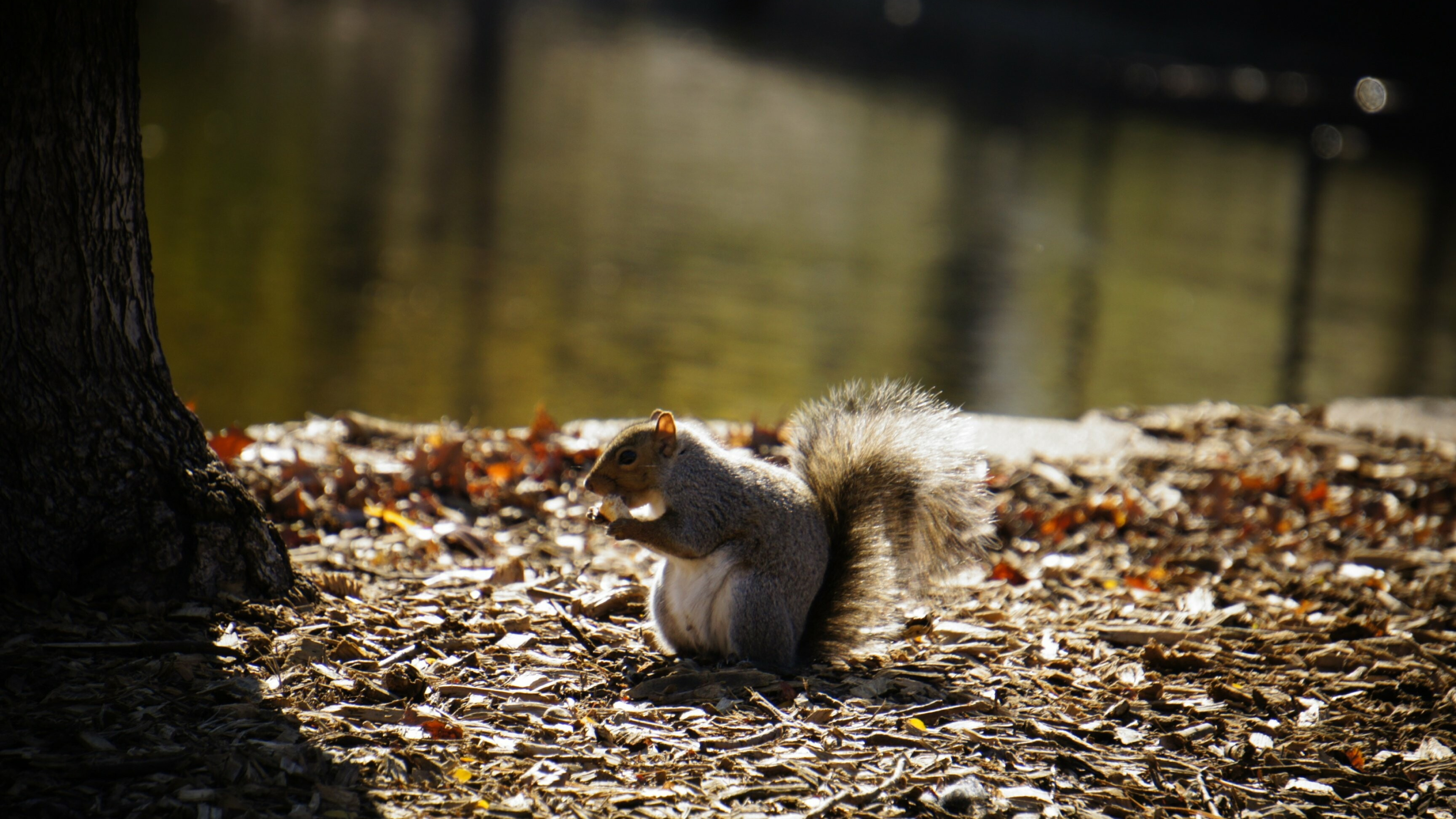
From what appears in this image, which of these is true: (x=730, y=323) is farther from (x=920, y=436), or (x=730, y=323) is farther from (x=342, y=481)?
(x=920, y=436)

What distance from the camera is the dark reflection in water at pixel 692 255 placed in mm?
8914

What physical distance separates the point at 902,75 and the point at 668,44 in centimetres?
806

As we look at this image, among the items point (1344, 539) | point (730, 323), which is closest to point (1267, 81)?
point (730, 323)

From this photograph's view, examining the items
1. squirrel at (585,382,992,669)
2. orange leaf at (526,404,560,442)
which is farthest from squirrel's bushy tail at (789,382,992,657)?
Answer: orange leaf at (526,404,560,442)

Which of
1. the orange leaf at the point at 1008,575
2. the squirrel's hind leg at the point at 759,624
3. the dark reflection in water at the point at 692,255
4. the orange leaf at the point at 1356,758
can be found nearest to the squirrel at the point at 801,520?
the squirrel's hind leg at the point at 759,624

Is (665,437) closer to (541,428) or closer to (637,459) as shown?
(637,459)

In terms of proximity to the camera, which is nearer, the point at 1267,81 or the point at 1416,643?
the point at 1416,643

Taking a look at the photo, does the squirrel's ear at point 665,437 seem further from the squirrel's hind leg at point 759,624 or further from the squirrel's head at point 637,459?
the squirrel's hind leg at point 759,624

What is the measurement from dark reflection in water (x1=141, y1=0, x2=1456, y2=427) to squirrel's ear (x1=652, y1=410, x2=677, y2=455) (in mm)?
4525

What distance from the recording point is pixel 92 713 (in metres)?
2.53

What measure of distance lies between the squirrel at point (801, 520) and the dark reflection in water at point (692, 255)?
14.8 ft

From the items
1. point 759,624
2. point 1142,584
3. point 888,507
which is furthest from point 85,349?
point 1142,584

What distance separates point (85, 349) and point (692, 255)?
33.0ft

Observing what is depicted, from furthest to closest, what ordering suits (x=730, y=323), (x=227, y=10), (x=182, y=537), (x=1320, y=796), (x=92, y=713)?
(x=227, y=10)
(x=730, y=323)
(x=182, y=537)
(x=1320, y=796)
(x=92, y=713)
